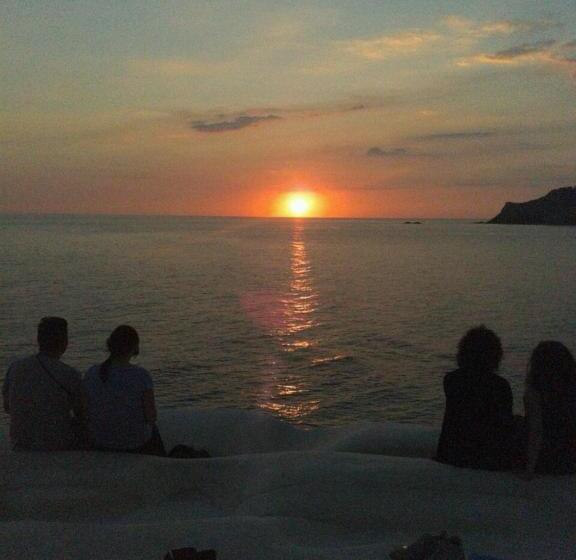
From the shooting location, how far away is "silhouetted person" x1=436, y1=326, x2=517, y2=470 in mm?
5418

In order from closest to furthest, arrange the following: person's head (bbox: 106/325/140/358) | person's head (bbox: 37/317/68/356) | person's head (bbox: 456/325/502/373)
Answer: person's head (bbox: 456/325/502/373), person's head (bbox: 37/317/68/356), person's head (bbox: 106/325/140/358)

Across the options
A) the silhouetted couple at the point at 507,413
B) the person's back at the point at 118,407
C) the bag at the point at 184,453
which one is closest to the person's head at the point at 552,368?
the silhouetted couple at the point at 507,413

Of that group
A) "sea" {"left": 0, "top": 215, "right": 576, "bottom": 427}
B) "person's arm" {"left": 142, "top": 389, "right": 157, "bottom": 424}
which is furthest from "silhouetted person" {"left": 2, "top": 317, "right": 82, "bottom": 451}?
"sea" {"left": 0, "top": 215, "right": 576, "bottom": 427}

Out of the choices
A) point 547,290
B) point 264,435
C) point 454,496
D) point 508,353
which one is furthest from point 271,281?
point 454,496

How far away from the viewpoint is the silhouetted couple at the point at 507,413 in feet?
17.4

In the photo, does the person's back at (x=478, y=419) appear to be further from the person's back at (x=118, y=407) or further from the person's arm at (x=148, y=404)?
the person's back at (x=118, y=407)

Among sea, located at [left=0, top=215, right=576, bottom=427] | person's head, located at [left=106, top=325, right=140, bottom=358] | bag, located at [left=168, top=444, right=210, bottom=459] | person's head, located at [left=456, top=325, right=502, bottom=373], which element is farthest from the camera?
sea, located at [left=0, top=215, right=576, bottom=427]

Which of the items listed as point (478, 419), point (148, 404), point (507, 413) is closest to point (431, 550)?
point (478, 419)

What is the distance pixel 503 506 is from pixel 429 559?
1.24m

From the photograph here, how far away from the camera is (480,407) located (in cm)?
546

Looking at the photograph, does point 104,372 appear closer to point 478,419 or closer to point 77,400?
point 77,400

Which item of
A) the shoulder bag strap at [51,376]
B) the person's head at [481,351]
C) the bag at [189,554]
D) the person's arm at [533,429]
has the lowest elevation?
the bag at [189,554]

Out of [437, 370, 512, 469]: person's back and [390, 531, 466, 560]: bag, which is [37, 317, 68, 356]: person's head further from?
[437, 370, 512, 469]: person's back

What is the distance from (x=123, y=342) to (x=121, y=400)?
23.1 inches
